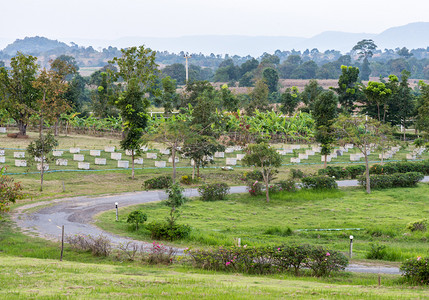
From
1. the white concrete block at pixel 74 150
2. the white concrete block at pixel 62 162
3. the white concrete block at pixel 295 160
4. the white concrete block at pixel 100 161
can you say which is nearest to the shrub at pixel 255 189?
the white concrete block at pixel 100 161

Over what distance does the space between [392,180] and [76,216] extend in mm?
23087

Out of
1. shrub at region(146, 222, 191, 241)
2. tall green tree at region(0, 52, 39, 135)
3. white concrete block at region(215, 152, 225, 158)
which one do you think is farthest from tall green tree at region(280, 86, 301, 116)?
shrub at region(146, 222, 191, 241)

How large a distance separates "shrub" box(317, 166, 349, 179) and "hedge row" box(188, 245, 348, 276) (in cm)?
2334

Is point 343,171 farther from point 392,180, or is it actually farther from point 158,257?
point 158,257

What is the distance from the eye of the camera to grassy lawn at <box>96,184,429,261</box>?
69.5 feet

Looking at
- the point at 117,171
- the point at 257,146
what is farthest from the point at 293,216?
the point at 117,171

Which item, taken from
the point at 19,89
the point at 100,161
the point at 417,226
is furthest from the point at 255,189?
the point at 19,89

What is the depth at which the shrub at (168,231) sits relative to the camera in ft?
70.0

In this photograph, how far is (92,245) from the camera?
720 inches

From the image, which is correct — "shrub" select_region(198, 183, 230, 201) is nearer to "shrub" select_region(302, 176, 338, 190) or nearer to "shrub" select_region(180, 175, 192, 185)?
"shrub" select_region(180, 175, 192, 185)

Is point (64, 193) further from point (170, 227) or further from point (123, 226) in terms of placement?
point (170, 227)

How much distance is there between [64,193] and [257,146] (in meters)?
12.3

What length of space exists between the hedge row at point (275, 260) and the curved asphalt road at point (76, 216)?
1.59 m

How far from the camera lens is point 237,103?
71.6 metres
